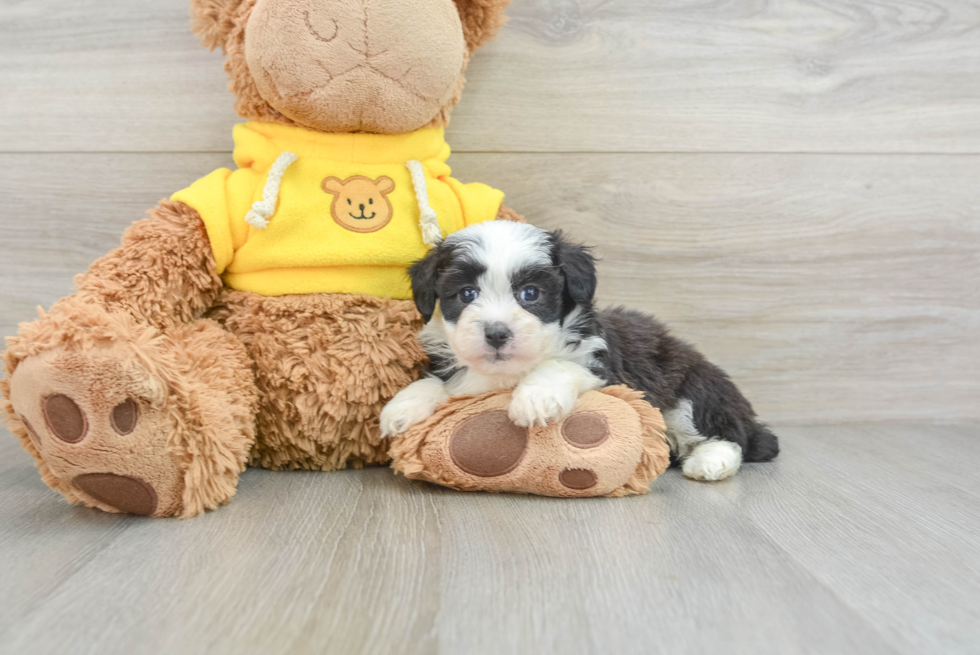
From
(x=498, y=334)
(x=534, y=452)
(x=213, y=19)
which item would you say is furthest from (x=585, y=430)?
(x=213, y=19)

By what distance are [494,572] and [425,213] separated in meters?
0.89

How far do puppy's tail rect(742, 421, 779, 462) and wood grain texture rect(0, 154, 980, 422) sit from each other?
43cm

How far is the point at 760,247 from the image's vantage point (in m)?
2.17

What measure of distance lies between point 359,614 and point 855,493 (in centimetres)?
117

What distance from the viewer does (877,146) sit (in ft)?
7.04

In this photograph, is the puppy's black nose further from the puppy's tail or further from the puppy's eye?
the puppy's tail

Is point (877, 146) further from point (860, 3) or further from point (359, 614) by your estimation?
point (359, 614)

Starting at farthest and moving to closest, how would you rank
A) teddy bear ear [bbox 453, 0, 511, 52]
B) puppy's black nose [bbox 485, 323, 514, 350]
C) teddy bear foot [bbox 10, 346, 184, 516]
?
teddy bear ear [bbox 453, 0, 511, 52]
puppy's black nose [bbox 485, 323, 514, 350]
teddy bear foot [bbox 10, 346, 184, 516]

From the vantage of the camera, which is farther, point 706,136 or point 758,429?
point 706,136

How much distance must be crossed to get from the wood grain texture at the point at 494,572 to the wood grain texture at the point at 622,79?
3.44 ft

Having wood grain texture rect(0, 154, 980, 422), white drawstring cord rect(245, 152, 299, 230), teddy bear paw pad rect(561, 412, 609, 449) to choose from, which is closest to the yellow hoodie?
white drawstring cord rect(245, 152, 299, 230)

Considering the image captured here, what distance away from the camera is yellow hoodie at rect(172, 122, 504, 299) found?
1.64 metres

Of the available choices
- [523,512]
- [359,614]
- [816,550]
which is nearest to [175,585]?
[359,614]

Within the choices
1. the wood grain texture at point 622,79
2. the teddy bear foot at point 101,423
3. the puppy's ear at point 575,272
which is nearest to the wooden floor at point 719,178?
the wood grain texture at point 622,79
